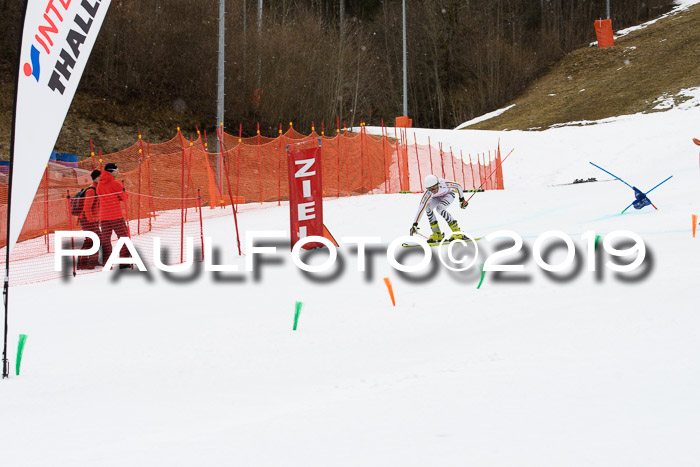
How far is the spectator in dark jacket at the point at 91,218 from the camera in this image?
1109cm

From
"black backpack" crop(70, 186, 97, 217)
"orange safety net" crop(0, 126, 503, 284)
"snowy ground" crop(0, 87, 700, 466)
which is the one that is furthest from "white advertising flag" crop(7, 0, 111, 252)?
"black backpack" crop(70, 186, 97, 217)

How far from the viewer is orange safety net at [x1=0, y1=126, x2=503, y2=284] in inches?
560

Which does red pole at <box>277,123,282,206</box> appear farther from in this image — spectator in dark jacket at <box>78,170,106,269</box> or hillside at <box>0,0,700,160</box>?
hillside at <box>0,0,700,160</box>

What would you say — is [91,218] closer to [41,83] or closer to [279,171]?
[41,83]

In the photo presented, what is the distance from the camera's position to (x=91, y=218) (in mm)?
11156

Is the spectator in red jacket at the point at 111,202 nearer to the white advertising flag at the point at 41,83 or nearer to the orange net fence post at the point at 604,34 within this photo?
the white advertising flag at the point at 41,83

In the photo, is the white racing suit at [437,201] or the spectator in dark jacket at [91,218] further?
the white racing suit at [437,201]

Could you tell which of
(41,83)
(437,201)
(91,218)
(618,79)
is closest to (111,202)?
(91,218)

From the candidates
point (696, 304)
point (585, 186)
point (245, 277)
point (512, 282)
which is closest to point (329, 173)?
point (585, 186)

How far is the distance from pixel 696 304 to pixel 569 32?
5323 cm
